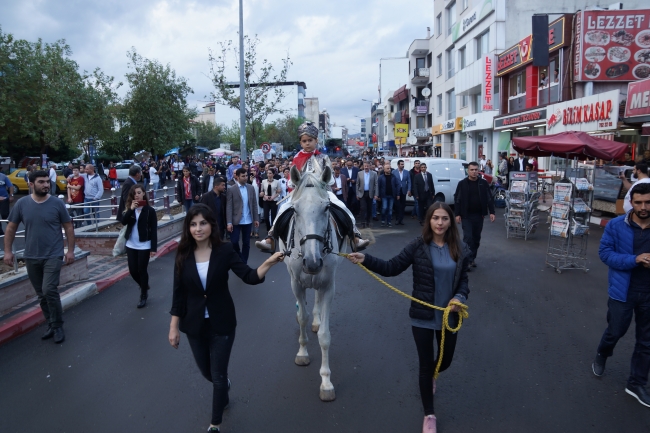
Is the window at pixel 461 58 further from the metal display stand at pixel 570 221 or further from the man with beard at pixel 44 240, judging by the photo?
the man with beard at pixel 44 240

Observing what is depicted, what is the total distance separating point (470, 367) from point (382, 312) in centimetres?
193

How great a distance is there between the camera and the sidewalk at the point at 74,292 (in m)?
6.02

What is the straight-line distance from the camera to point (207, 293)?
360cm

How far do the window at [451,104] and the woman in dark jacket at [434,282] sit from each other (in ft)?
116

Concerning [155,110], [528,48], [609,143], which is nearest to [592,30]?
[528,48]

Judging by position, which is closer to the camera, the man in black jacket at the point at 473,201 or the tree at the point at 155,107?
the man in black jacket at the point at 473,201

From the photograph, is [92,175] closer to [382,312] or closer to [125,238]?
[125,238]

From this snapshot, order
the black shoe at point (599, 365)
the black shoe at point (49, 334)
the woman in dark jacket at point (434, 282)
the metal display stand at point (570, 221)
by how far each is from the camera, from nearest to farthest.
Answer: the woman in dark jacket at point (434, 282), the black shoe at point (599, 365), the black shoe at point (49, 334), the metal display stand at point (570, 221)

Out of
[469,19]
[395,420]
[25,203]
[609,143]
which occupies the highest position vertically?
[469,19]

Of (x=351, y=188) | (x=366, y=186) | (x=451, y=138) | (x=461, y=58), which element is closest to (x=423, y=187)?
(x=366, y=186)

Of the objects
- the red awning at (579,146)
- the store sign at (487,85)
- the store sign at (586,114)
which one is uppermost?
the store sign at (487,85)

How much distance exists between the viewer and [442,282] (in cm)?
371

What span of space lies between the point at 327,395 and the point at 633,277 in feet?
9.64

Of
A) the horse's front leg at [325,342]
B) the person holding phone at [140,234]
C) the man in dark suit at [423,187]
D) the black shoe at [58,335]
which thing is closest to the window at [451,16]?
the man in dark suit at [423,187]
